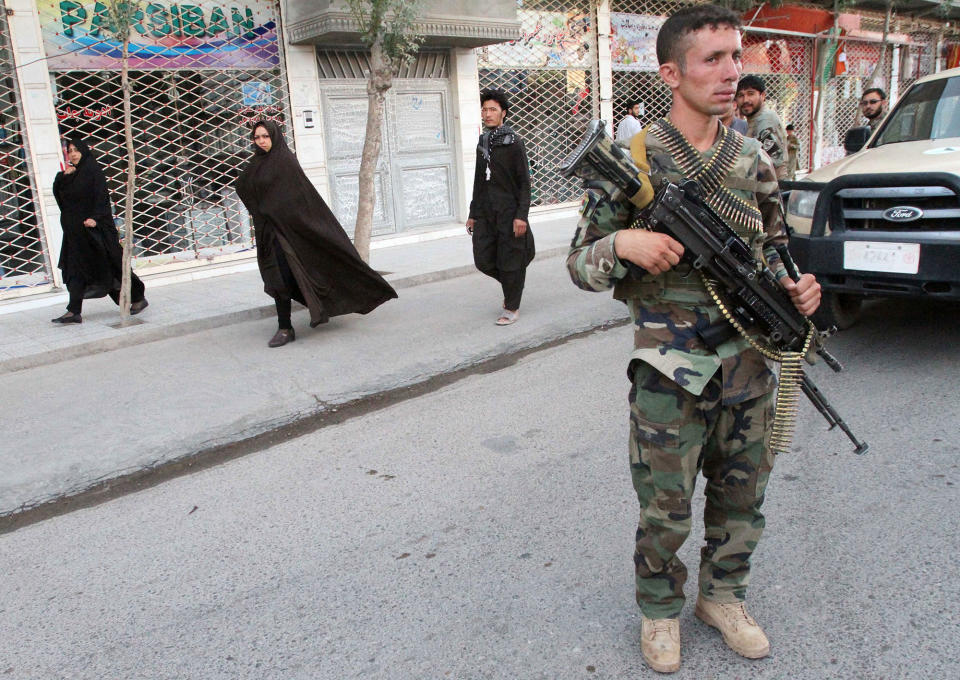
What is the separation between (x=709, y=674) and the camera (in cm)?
226

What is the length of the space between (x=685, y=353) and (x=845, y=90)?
64.6 feet

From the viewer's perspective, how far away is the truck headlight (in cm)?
509

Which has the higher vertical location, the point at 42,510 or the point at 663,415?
the point at 663,415

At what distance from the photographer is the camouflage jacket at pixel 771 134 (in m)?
5.98

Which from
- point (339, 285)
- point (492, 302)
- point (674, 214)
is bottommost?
point (492, 302)

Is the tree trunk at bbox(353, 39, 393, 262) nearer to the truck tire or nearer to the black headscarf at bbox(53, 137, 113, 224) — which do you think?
the black headscarf at bbox(53, 137, 113, 224)

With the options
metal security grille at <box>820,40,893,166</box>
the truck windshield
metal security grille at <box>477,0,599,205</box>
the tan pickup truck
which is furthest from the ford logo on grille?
metal security grille at <box>820,40,893,166</box>

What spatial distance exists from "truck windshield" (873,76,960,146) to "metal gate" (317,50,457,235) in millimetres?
7017

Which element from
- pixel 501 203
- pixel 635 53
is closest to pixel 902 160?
pixel 501 203

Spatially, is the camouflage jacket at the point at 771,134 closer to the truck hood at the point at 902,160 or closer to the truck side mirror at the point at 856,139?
the truck side mirror at the point at 856,139

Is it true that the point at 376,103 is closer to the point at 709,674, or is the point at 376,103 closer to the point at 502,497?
the point at 502,497

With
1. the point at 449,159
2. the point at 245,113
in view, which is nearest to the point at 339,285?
the point at 245,113

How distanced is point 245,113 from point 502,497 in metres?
8.26

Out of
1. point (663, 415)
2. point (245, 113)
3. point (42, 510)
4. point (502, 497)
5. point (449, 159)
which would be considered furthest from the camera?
point (449, 159)
